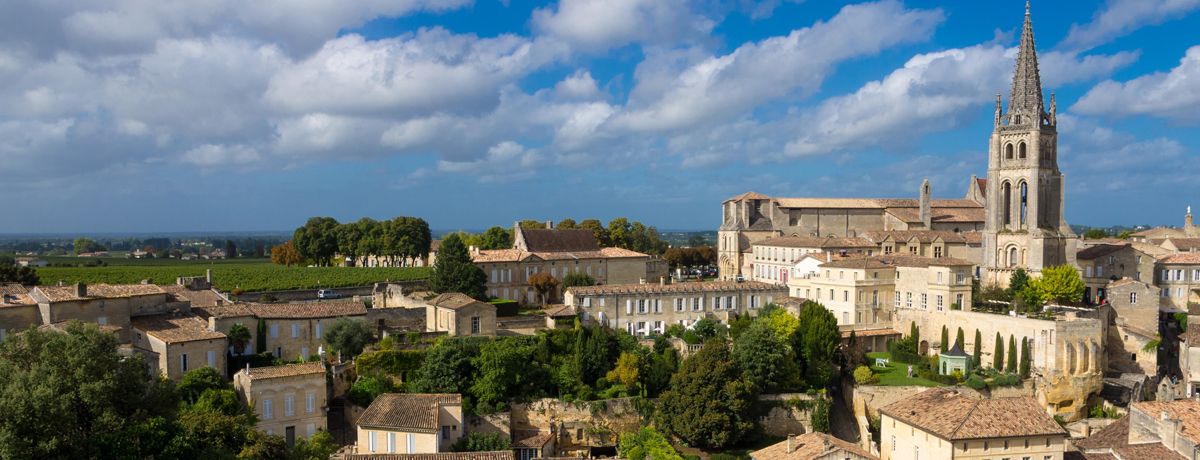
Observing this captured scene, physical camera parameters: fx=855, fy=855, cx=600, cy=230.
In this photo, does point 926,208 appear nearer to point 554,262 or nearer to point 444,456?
point 554,262

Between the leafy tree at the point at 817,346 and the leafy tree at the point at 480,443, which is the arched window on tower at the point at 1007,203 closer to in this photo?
the leafy tree at the point at 817,346

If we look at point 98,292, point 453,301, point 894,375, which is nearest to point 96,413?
point 98,292

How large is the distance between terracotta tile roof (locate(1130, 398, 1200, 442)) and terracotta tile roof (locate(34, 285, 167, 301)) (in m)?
43.0

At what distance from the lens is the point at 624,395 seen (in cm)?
4109

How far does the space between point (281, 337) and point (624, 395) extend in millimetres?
16467

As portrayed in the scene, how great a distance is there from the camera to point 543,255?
5969 centimetres

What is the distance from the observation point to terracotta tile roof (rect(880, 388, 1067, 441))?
30578 millimetres

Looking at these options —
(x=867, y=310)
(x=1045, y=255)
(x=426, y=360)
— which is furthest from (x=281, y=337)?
(x=1045, y=255)

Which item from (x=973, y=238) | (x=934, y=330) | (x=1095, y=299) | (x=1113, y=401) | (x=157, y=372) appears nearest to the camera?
(x=157, y=372)

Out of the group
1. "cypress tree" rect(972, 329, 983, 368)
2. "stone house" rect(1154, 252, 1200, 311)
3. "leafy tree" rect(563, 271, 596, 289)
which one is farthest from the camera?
"stone house" rect(1154, 252, 1200, 311)

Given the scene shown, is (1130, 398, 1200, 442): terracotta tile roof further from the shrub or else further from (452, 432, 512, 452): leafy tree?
(452, 432, 512, 452): leafy tree

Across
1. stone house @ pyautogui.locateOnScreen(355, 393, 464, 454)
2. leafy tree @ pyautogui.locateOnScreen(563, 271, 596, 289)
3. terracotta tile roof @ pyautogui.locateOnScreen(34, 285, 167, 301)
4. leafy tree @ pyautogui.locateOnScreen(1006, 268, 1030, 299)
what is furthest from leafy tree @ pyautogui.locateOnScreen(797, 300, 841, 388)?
terracotta tile roof @ pyautogui.locateOnScreen(34, 285, 167, 301)

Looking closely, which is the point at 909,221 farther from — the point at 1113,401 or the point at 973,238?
the point at 1113,401

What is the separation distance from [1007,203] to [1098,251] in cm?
680
